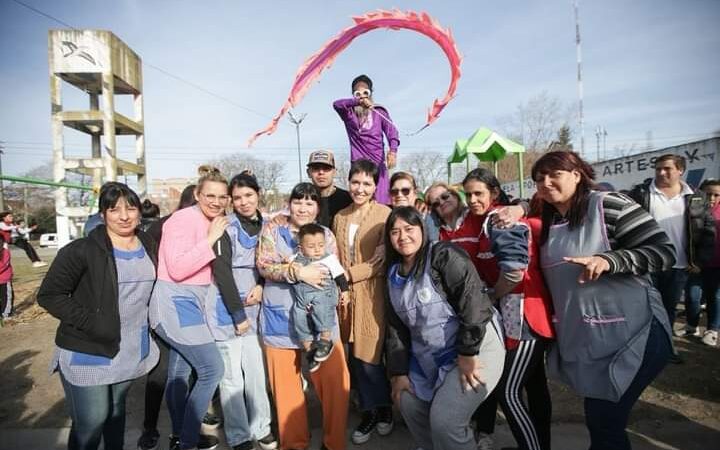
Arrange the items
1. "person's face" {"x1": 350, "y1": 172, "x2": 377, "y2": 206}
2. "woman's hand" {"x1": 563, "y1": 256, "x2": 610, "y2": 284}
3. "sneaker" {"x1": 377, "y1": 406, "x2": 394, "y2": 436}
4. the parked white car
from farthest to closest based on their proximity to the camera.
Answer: the parked white car < "sneaker" {"x1": 377, "y1": 406, "x2": 394, "y2": 436} < "person's face" {"x1": 350, "y1": 172, "x2": 377, "y2": 206} < "woman's hand" {"x1": 563, "y1": 256, "x2": 610, "y2": 284}

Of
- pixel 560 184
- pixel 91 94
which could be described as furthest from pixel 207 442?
pixel 91 94

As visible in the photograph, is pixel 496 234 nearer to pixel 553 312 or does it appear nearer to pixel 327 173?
pixel 553 312

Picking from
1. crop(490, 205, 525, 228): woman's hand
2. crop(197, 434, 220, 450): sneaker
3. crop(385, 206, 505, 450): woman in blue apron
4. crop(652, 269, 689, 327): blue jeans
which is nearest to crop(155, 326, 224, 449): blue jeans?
crop(197, 434, 220, 450): sneaker

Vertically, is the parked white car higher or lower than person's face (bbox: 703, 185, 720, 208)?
lower

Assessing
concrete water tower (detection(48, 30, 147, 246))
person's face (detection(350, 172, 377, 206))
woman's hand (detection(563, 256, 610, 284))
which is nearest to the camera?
woman's hand (detection(563, 256, 610, 284))

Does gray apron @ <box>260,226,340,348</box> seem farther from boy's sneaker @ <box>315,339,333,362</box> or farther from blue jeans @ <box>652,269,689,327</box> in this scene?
blue jeans @ <box>652,269,689,327</box>

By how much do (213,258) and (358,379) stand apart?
1.54 meters

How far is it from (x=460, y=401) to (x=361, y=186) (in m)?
1.64

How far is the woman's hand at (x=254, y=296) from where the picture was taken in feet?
9.14

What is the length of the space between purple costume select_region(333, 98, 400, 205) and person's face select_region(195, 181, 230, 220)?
1649mm

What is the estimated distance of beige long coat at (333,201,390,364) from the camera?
271cm

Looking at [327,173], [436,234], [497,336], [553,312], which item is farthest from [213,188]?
[553,312]

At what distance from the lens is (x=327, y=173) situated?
133 inches

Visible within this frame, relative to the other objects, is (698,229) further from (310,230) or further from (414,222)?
(310,230)
